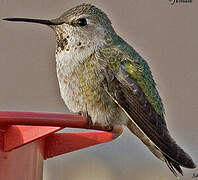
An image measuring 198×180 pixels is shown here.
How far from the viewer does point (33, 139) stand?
1606 millimetres

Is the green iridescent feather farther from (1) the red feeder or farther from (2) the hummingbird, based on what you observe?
(1) the red feeder

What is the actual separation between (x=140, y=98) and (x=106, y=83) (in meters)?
0.15

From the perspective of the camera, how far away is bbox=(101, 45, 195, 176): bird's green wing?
1.89 metres

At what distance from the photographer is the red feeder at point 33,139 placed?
1472mm

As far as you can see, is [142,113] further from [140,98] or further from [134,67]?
[134,67]

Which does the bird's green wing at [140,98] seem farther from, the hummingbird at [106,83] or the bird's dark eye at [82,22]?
the bird's dark eye at [82,22]

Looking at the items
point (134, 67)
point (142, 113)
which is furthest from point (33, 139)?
point (134, 67)

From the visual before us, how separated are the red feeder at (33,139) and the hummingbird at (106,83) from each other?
99 millimetres

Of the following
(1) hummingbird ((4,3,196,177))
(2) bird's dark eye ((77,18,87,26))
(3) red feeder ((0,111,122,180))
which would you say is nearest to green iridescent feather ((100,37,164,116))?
(1) hummingbird ((4,3,196,177))

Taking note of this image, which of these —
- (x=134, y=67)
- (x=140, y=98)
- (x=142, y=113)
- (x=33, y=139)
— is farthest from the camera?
(x=134, y=67)

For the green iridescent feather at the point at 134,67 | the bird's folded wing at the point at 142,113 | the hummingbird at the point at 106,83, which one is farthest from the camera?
the green iridescent feather at the point at 134,67

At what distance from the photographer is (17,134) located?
5.46 ft

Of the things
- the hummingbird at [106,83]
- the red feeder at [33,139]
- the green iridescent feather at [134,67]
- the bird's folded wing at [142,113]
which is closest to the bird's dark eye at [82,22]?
the hummingbird at [106,83]

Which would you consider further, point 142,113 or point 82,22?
point 82,22
